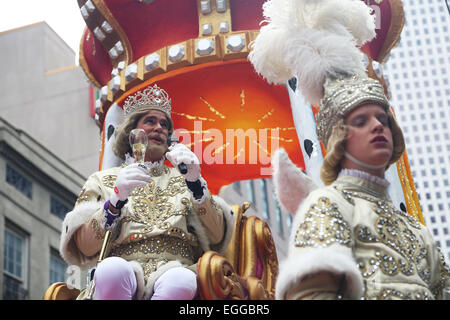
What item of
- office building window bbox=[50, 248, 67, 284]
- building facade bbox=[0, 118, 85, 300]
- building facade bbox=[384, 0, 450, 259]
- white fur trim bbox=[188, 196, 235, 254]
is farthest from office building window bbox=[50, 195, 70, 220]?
white fur trim bbox=[188, 196, 235, 254]

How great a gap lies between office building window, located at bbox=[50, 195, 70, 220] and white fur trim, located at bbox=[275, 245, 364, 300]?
17.0 meters

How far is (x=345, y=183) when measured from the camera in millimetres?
3281

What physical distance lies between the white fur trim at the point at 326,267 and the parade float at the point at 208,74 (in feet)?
7.98

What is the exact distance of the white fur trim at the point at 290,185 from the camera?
3424 millimetres

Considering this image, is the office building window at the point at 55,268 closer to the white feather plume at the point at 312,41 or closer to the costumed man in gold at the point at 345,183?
the white feather plume at the point at 312,41

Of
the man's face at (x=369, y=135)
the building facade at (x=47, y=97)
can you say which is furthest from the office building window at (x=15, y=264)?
the man's face at (x=369, y=135)

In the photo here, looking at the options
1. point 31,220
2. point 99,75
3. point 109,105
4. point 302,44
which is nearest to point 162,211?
point 302,44

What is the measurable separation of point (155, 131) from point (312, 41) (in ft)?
4.52

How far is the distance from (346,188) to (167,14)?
3.45m

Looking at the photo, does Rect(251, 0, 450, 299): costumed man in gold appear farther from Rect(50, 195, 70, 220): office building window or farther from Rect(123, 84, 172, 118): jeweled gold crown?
Rect(50, 195, 70, 220): office building window

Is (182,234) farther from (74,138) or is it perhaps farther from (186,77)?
(74,138)

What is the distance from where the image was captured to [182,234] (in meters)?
4.15

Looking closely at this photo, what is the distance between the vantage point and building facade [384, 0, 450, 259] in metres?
14.7
